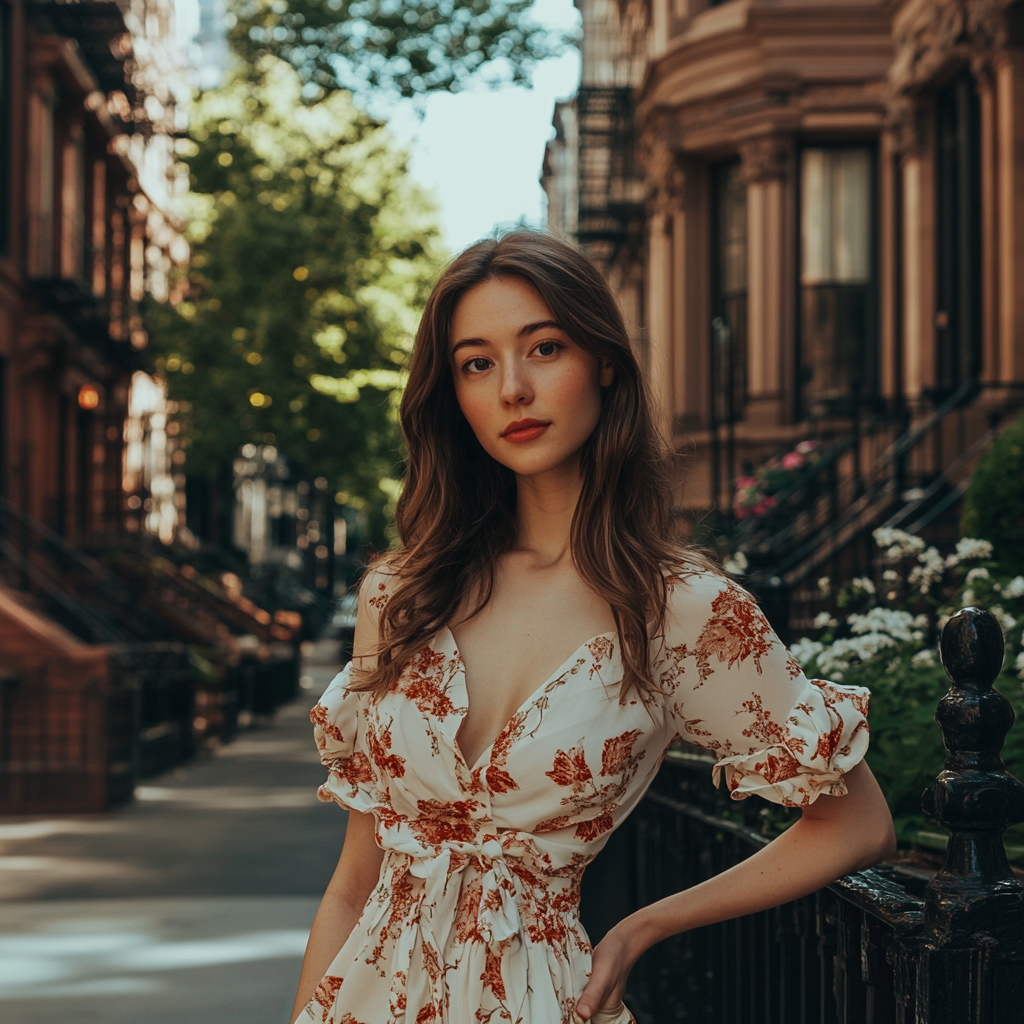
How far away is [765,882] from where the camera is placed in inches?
83.1

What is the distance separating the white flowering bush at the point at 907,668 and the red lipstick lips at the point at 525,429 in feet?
6.79

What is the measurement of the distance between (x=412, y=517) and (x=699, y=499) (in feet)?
48.3

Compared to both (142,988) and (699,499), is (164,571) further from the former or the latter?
(142,988)

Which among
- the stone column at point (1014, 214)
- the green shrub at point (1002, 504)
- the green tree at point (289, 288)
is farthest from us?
the green tree at point (289, 288)

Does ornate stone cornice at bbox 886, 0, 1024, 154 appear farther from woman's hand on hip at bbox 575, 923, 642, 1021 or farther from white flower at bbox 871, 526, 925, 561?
woman's hand on hip at bbox 575, 923, 642, 1021

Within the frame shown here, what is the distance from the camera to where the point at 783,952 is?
10.7 ft

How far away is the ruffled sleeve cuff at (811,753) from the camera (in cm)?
210

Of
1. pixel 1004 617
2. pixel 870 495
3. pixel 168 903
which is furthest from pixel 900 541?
pixel 870 495

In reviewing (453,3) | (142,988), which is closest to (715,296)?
(453,3)

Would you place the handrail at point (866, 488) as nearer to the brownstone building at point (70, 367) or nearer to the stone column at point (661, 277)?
the brownstone building at point (70, 367)

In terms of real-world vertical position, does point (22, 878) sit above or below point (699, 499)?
below

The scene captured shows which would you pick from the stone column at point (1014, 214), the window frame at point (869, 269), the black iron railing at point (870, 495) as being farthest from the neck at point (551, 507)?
the window frame at point (869, 269)

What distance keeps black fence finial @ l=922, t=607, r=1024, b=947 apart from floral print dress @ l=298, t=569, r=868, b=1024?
215mm

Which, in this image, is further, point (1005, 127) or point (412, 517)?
point (1005, 127)
